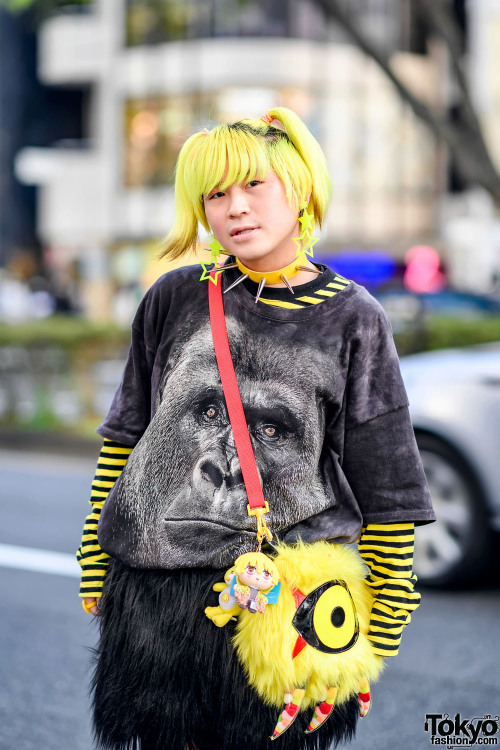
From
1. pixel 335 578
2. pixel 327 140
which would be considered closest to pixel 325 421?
pixel 335 578

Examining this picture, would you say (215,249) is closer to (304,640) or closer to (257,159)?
(257,159)

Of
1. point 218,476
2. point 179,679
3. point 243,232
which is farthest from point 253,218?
point 179,679

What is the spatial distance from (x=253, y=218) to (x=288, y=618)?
0.73 m

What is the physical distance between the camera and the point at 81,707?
13.1 feet

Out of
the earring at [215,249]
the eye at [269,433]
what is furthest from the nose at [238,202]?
the eye at [269,433]

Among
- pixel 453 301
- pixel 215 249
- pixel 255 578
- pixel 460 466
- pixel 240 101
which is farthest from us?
pixel 240 101

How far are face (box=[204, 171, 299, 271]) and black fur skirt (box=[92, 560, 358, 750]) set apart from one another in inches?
24.1

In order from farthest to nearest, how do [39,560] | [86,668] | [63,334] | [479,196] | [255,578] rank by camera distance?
1. [479,196]
2. [63,334]
3. [39,560]
4. [86,668]
5. [255,578]

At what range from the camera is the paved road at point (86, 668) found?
12.3 ft

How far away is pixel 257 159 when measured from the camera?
1.97 meters

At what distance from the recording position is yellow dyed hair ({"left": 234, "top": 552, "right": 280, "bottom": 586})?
1894 mm

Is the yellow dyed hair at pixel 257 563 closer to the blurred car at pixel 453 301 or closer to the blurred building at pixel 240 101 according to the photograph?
the blurred car at pixel 453 301

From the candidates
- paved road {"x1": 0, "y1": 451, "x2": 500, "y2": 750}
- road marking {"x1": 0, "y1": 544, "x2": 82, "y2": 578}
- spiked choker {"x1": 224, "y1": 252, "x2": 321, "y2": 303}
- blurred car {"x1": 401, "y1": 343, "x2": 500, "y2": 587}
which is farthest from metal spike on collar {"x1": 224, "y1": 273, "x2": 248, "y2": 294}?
road marking {"x1": 0, "y1": 544, "x2": 82, "y2": 578}

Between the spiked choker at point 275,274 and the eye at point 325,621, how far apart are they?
56cm
